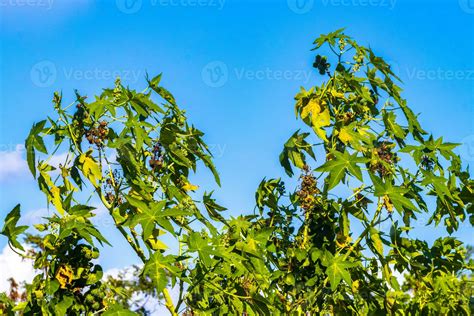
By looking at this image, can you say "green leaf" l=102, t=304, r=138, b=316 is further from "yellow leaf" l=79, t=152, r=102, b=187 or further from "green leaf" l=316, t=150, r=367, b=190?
"green leaf" l=316, t=150, r=367, b=190

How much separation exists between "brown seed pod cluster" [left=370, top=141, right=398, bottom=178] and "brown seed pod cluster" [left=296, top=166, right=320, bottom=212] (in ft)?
1.39

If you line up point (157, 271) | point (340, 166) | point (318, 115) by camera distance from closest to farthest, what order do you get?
point (157, 271)
point (340, 166)
point (318, 115)

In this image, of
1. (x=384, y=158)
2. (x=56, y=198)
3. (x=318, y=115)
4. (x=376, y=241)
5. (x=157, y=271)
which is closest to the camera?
(x=157, y=271)

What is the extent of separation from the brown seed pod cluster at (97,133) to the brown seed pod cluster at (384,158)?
5.99ft

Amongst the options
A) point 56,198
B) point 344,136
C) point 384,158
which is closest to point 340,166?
point 344,136

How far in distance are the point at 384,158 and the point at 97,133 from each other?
1.98 m

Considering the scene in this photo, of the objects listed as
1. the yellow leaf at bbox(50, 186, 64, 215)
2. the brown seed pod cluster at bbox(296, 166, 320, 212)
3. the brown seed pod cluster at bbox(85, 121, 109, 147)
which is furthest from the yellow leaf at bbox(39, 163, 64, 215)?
the brown seed pod cluster at bbox(296, 166, 320, 212)

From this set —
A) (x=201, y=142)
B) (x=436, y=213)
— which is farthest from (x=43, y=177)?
(x=436, y=213)

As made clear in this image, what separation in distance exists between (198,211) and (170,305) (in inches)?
26.3

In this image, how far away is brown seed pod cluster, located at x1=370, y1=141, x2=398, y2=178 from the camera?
475 centimetres

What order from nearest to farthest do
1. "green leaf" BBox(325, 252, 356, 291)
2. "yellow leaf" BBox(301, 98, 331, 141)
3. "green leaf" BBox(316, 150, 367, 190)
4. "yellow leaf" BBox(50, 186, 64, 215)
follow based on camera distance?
"green leaf" BBox(316, 150, 367, 190), "green leaf" BBox(325, 252, 356, 291), "yellow leaf" BBox(50, 186, 64, 215), "yellow leaf" BBox(301, 98, 331, 141)

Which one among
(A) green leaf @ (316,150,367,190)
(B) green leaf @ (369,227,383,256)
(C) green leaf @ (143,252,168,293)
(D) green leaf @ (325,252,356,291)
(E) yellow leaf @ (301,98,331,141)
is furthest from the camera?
(E) yellow leaf @ (301,98,331,141)

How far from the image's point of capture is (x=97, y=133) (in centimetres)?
466

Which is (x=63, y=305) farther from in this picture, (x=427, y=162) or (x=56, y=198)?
(x=427, y=162)
